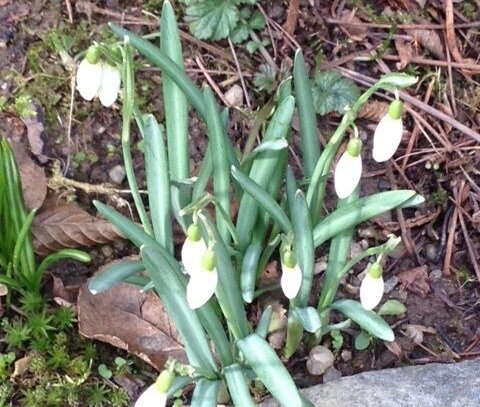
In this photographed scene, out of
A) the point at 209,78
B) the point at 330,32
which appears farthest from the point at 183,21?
the point at 330,32

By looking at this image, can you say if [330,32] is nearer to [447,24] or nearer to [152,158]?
[447,24]

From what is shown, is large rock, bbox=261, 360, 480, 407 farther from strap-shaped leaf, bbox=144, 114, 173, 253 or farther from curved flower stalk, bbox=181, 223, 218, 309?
curved flower stalk, bbox=181, 223, 218, 309

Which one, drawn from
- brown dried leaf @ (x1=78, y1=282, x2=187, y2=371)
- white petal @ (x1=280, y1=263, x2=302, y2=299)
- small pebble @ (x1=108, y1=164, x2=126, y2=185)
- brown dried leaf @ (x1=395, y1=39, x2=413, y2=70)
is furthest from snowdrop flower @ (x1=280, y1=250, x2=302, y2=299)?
brown dried leaf @ (x1=395, y1=39, x2=413, y2=70)

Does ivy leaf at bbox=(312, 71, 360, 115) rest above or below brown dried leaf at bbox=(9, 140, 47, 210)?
below

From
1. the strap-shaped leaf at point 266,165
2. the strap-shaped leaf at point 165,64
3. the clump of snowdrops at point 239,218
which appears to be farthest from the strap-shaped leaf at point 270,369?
the strap-shaped leaf at point 165,64

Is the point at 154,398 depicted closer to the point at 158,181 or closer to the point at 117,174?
the point at 158,181
